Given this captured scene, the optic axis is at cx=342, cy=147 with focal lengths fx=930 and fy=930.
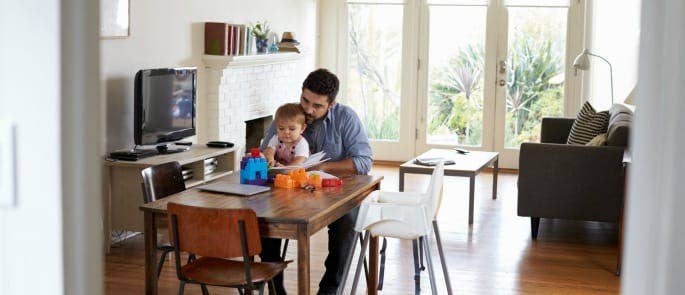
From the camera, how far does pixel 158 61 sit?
676cm

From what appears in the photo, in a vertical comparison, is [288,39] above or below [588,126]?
above

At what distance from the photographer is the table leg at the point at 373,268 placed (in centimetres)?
472

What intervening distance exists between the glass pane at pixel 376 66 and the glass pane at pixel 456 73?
1.33 ft

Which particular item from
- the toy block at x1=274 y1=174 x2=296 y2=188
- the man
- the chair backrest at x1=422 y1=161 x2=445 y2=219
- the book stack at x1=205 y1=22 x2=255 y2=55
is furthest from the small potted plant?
the chair backrest at x1=422 y1=161 x2=445 y2=219

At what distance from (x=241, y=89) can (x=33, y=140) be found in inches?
251

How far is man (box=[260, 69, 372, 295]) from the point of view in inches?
184

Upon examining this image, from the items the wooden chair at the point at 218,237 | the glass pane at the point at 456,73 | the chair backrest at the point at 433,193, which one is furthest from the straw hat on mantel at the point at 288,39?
the wooden chair at the point at 218,237

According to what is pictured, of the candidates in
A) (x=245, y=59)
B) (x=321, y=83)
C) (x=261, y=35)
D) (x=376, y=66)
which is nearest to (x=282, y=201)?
(x=321, y=83)

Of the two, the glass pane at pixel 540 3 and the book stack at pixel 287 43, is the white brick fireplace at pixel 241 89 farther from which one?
the glass pane at pixel 540 3

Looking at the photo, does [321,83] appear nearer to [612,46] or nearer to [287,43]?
[287,43]

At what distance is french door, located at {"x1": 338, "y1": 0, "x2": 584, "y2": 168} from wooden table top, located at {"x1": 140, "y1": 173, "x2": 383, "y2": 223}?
6.19m

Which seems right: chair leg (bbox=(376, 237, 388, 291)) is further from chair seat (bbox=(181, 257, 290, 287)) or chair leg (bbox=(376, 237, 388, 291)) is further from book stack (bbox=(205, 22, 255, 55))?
book stack (bbox=(205, 22, 255, 55))

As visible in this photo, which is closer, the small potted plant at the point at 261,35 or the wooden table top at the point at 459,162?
the wooden table top at the point at 459,162

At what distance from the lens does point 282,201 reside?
403 cm
